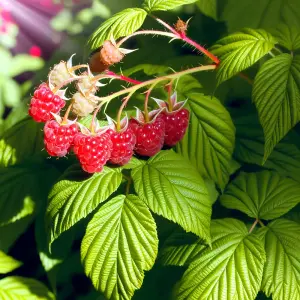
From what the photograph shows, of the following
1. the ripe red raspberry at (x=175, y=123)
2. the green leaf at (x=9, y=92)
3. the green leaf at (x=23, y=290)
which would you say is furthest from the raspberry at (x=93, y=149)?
the green leaf at (x=9, y=92)

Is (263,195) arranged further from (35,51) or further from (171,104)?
(35,51)

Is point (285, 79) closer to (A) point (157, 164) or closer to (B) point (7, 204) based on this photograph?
(A) point (157, 164)

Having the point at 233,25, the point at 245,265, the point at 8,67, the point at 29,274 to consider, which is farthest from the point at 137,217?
the point at 8,67

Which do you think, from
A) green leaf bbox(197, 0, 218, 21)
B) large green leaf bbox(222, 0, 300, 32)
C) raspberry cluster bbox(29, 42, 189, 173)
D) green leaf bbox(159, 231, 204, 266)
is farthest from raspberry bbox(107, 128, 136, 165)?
large green leaf bbox(222, 0, 300, 32)

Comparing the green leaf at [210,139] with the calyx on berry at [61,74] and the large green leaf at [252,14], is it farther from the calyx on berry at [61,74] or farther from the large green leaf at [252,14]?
the large green leaf at [252,14]

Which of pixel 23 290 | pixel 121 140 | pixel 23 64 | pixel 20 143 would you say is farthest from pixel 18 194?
pixel 23 64

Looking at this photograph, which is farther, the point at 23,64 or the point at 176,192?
the point at 23,64

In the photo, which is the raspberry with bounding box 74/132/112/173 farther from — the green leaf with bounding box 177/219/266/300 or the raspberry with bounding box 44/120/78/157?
the green leaf with bounding box 177/219/266/300
